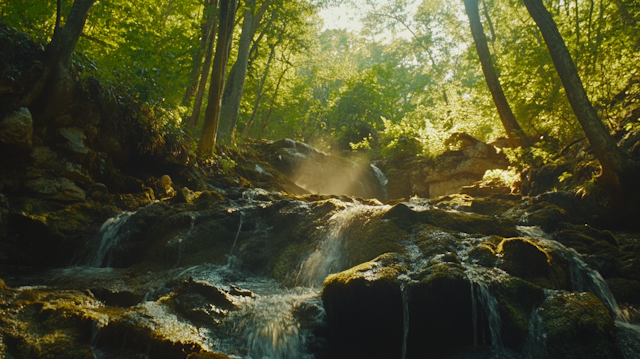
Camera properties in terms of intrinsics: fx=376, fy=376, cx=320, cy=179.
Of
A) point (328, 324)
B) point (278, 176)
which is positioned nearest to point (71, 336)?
point (328, 324)

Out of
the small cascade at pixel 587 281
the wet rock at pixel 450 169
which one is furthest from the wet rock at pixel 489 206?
the wet rock at pixel 450 169

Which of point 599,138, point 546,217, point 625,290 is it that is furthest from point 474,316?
point 599,138

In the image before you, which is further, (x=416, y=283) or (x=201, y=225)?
(x=201, y=225)

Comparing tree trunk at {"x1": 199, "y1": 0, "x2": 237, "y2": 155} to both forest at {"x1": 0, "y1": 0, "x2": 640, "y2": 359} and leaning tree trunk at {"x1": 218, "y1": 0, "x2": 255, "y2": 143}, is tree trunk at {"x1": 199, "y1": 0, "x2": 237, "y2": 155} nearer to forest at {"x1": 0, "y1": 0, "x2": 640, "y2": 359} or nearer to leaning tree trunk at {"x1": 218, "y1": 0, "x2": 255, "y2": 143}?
forest at {"x1": 0, "y1": 0, "x2": 640, "y2": 359}

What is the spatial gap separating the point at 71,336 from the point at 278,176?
1139 cm

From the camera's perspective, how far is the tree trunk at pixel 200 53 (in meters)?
12.1

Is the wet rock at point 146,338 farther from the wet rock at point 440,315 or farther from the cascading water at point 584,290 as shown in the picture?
the cascading water at point 584,290

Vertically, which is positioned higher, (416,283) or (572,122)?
(572,122)

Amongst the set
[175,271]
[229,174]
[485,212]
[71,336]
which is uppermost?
[229,174]

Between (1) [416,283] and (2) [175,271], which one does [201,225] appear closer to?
(2) [175,271]

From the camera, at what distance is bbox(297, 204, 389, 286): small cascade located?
20.6 feet

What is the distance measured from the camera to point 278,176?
49.2 feet

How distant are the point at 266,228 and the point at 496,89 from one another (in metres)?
9.31

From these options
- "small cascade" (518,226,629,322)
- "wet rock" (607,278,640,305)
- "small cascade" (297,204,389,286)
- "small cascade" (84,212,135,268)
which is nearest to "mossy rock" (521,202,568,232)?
"small cascade" (518,226,629,322)
